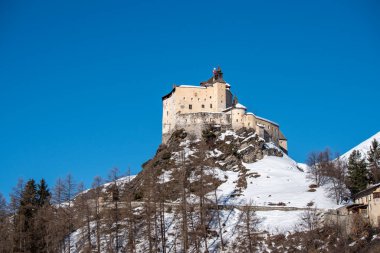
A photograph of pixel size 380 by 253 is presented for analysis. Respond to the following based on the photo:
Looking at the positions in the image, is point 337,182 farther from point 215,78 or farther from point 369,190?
point 215,78

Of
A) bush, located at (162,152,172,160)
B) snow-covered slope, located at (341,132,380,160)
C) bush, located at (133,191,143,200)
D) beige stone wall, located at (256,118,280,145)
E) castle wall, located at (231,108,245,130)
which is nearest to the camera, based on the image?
bush, located at (133,191,143,200)

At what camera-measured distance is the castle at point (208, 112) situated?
124250 millimetres

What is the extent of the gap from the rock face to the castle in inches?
90.9

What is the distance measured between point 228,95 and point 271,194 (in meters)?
44.2

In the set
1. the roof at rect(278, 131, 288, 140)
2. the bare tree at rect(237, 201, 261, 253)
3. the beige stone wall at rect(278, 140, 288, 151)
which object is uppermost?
the roof at rect(278, 131, 288, 140)

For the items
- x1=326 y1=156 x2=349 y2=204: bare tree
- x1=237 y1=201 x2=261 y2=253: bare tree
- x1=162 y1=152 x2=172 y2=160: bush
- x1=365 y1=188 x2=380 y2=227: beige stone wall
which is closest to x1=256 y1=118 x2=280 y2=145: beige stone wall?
x1=162 y1=152 x2=172 y2=160: bush

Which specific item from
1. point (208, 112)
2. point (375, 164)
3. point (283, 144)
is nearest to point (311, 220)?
point (375, 164)

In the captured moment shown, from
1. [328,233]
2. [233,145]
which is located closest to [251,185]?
[233,145]

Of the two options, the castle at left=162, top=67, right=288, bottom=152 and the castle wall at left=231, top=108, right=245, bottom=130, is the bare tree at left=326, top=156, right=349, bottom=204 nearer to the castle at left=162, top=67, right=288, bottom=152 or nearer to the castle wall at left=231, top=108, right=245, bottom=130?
the castle at left=162, top=67, right=288, bottom=152

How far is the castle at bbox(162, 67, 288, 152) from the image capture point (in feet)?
408

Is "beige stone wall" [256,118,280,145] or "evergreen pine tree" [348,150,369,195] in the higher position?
"beige stone wall" [256,118,280,145]

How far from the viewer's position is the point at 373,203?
68.7 meters

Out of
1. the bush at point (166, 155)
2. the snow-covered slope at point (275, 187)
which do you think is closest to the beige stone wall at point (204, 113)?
the bush at point (166, 155)

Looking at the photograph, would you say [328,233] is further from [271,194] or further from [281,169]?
[281,169]
